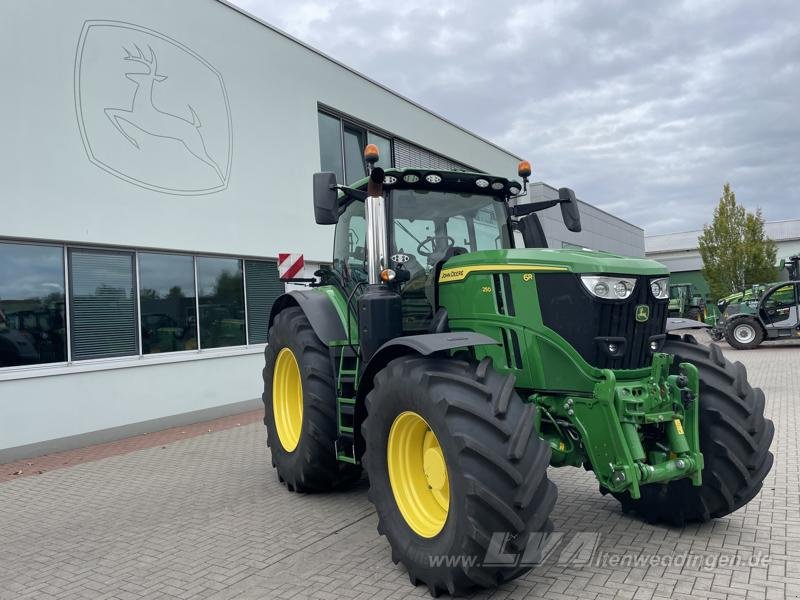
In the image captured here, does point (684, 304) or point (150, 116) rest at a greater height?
point (150, 116)

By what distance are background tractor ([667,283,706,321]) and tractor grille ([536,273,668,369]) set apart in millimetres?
23516

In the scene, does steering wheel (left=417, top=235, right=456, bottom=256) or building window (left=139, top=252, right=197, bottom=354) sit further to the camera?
building window (left=139, top=252, right=197, bottom=354)

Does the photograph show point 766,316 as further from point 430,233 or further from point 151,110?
point 151,110

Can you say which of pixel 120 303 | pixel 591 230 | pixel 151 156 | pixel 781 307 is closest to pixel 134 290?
pixel 120 303

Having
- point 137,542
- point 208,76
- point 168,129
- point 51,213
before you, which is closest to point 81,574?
point 137,542

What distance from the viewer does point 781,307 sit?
1766 cm

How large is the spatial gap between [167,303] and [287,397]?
12.3ft

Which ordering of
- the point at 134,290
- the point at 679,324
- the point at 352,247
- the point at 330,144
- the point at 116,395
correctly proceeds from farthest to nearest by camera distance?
the point at 330,144
the point at 134,290
the point at 116,395
the point at 352,247
the point at 679,324

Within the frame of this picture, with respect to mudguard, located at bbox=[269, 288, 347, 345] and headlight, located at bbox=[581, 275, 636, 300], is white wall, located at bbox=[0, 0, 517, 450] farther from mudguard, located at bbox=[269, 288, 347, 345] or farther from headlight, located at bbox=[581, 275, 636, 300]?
headlight, located at bbox=[581, 275, 636, 300]

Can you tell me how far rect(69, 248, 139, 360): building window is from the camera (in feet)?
26.1

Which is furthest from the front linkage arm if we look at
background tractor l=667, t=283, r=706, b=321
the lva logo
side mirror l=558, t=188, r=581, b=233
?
background tractor l=667, t=283, r=706, b=321

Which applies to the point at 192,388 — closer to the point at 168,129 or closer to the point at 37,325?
the point at 37,325

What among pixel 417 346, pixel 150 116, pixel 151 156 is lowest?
pixel 417 346

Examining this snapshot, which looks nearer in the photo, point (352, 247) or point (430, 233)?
point (430, 233)
